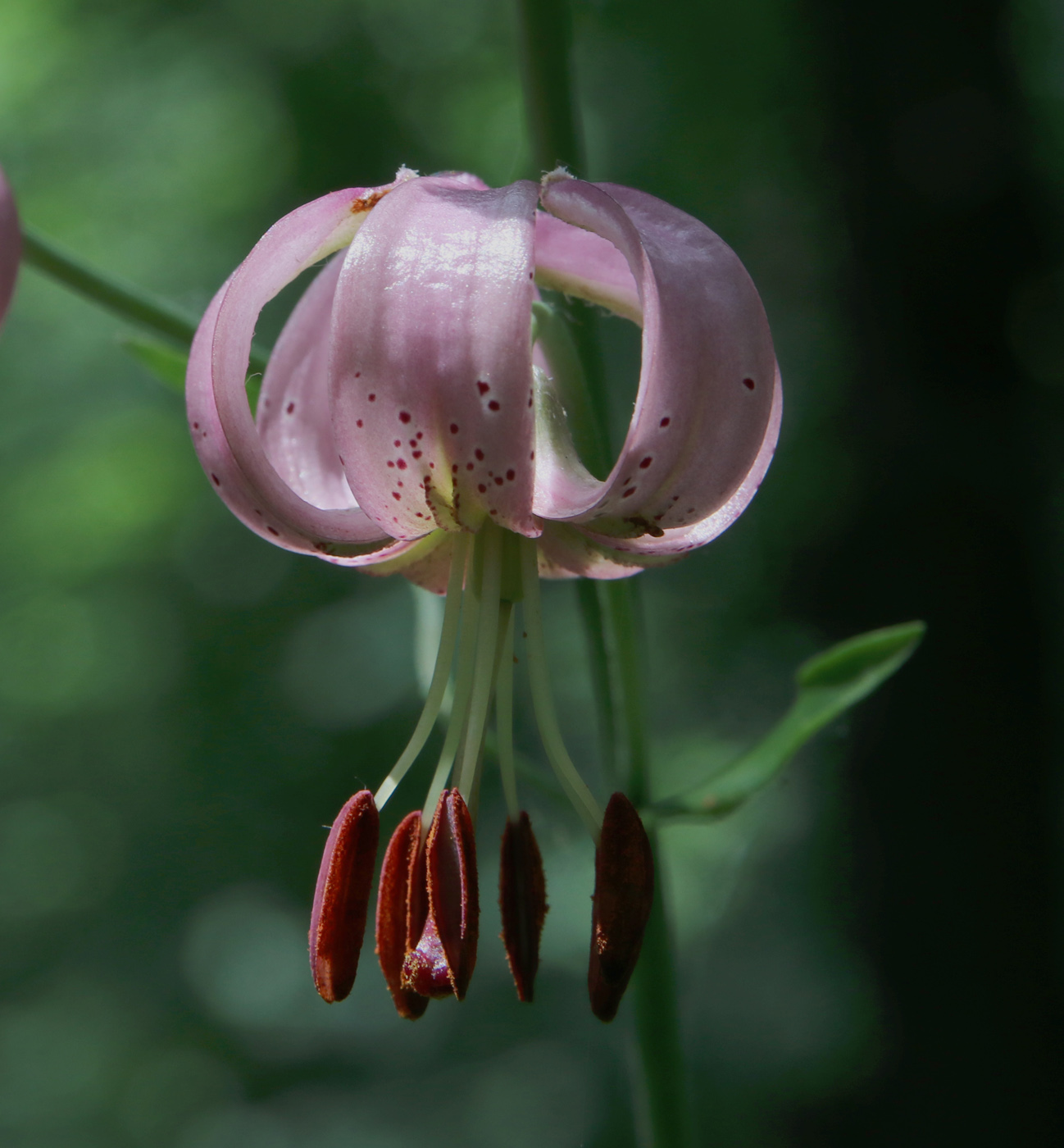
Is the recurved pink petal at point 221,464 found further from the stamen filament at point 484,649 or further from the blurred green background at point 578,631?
the blurred green background at point 578,631

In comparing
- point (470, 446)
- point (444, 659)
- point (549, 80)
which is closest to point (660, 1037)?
point (444, 659)

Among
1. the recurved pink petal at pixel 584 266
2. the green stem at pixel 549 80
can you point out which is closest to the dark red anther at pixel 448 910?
the recurved pink petal at pixel 584 266

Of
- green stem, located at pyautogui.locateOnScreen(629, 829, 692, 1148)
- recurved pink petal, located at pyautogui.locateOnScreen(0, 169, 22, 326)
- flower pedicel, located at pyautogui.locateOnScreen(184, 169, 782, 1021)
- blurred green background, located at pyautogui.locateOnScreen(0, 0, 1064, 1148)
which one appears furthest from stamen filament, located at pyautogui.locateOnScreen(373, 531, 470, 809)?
blurred green background, located at pyautogui.locateOnScreen(0, 0, 1064, 1148)

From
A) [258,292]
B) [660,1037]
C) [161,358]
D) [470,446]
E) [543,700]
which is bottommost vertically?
[660,1037]

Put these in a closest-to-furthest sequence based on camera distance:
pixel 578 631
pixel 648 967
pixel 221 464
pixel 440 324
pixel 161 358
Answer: pixel 440 324
pixel 221 464
pixel 648 967
pixel 161 358
pixel 578 631

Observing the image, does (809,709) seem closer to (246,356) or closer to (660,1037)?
(660,1037)

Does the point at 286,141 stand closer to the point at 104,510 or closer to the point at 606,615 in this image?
the point at 104,510

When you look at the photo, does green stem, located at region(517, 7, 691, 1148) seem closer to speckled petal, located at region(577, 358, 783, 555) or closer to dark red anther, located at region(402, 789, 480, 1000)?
speckled petal, located at region(577, 358, 783, 555)

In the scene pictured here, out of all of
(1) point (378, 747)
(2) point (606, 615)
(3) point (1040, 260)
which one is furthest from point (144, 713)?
(2) point (606, 615)
